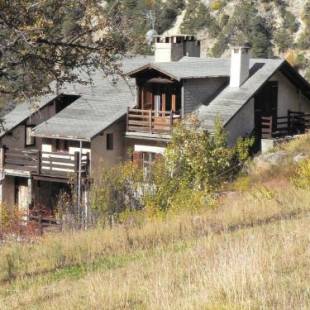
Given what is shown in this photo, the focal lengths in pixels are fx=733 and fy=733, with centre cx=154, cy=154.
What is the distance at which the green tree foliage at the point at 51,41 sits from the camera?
1091cm

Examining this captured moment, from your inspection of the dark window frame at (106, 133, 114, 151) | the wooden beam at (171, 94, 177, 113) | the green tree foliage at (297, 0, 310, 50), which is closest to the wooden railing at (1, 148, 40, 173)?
the dark window frame at (106, 133, 114, 151)

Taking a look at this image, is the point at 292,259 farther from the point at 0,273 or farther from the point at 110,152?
the point at 110,152

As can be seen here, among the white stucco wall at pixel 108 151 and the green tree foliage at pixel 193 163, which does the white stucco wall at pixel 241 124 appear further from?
the white stucco wall at pixel 108 151

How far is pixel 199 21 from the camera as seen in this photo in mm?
84750

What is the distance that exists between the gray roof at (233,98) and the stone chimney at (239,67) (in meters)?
0.29

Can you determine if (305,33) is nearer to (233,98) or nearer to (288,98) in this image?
(288,98)

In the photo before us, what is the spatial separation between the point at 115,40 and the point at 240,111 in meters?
24.2

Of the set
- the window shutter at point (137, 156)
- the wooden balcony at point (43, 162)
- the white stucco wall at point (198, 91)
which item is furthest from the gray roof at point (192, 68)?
the wooden balcony at point (43, 162)

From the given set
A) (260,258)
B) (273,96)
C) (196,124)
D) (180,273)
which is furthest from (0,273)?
(273,96)

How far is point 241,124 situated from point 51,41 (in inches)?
995

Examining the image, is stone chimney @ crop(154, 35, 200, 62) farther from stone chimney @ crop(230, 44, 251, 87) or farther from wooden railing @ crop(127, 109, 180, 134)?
wooden railing @ crop(127, 109, 180, 134)

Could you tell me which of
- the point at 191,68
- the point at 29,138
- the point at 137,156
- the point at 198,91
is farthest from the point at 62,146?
the point at 191,68

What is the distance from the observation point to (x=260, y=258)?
8672 mm

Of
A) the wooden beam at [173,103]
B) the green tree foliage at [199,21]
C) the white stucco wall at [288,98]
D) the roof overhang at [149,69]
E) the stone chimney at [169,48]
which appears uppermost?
the green tree foliage at [199,21]
